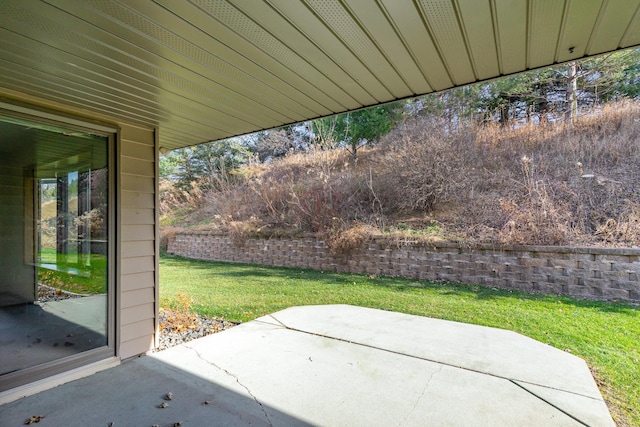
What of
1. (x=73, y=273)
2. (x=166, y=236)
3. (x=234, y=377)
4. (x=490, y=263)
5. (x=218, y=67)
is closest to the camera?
(x=218, y=67)

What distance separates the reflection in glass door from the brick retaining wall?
505 cm

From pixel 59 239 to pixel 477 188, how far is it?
7099mm

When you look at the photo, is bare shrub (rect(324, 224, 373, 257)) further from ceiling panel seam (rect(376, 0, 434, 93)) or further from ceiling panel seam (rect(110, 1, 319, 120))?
ceiling panel seam (rect(376, 0, 434, 93))

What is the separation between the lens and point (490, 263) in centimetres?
553

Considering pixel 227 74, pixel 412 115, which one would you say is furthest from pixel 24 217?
pixel 412 115

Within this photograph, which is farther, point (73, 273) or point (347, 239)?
point (347, 239)

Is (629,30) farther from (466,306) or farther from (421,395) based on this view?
(466,306)

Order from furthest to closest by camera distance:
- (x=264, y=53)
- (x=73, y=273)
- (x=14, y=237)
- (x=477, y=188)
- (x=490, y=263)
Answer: (x=477, y=188)
(x=490, y=263)
(x=73, y=273)
(x=14, y=237)
(x=264, y=53)

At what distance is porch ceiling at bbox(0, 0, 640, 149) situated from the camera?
1461mm

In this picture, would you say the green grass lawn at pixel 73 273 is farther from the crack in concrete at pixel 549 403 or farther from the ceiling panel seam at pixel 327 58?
the crack in concrete at pixel 549 403

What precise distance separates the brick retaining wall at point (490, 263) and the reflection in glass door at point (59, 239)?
5.05 meters

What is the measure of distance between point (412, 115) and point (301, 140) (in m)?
5.28

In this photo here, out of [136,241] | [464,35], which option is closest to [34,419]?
[136,241]

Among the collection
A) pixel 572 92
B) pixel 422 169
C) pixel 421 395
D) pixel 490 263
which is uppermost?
pixel 572 92
